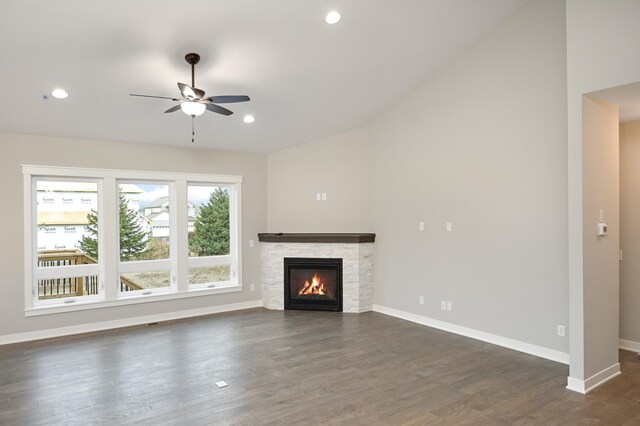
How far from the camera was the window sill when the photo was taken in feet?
18.2

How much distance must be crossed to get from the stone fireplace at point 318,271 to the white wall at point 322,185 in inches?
14.5

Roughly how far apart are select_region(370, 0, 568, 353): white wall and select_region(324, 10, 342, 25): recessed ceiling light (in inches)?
85.3

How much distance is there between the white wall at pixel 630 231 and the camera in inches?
184

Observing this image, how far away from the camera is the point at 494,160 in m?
5.05

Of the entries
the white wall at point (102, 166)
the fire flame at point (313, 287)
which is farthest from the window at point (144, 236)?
the fire flame at point (313, 287)

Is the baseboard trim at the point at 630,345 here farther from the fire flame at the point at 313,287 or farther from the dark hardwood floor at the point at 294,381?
the fire flame at the point at 313,287

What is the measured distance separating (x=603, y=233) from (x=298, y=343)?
3.48m

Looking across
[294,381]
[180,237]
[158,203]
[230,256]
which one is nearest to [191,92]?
[294,381]

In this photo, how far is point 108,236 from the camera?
238 inches

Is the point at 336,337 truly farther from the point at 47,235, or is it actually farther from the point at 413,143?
the point at 47,235

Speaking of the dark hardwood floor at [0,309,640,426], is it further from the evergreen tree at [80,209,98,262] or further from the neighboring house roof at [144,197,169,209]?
the neighboring house roof at [144,197,169,209]

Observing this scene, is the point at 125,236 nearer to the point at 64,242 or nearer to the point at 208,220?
the point at 64,242

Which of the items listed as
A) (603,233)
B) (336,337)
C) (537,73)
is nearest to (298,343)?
(336,337)

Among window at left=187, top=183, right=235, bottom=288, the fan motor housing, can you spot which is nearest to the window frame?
window at left=187, top=183, right=235, bottom=288
